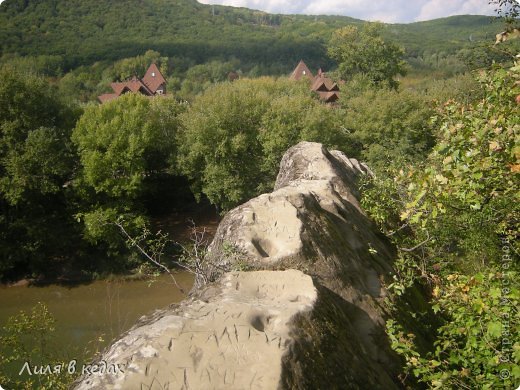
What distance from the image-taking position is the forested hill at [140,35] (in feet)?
251

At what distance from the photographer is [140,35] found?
116 m

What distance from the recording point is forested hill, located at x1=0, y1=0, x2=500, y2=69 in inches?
3017

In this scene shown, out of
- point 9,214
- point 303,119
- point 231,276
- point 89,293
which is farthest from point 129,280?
point 231,276

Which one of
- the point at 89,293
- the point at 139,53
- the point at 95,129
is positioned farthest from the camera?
the point at 139,53

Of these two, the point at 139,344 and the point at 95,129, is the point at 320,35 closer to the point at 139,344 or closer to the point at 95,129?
the point at 95,129

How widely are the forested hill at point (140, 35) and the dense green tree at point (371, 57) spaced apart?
32178mm

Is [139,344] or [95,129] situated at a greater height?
[139,344]

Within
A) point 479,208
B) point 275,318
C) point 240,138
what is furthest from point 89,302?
point 479,208

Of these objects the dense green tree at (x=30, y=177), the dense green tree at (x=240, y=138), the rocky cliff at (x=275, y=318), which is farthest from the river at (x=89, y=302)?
the rocky cliff at (x=275, y=318)

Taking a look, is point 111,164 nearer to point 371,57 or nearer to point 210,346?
point 210,346

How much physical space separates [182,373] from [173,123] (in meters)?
27.1

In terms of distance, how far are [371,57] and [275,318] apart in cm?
4300

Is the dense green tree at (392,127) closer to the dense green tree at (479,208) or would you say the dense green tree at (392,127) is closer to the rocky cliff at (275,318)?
the rocky cliff at (275,318)

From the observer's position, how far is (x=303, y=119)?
93.3 ft
